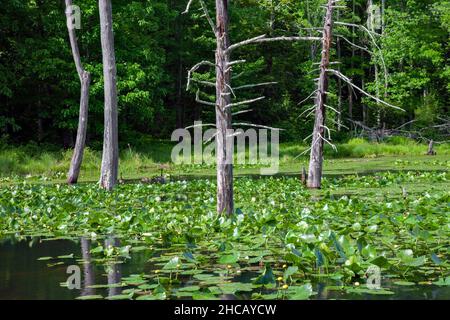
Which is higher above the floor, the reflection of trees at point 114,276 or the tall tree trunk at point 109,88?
the tall tree trunk at point 109,88

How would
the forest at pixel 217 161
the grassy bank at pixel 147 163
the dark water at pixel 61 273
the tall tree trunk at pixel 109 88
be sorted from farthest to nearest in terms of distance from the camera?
1. the grassy bank at pixel 147 163
2. the tall tree trunk at pixel 109 88
3. the forest at pixel 217 161
4. the dark water at pixel 61 273

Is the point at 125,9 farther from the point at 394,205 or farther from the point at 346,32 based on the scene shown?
the point at 394,205

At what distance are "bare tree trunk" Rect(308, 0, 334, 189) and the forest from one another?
40 millimetres

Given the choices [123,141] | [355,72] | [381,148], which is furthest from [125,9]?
[355,72]

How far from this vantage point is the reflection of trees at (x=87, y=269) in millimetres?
5863

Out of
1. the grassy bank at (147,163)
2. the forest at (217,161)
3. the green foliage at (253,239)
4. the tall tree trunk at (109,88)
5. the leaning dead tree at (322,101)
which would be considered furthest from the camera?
the grassy bank at (147,163)

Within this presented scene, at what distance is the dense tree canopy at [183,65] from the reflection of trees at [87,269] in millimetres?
18888

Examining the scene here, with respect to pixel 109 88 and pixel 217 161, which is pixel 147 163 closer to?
pixel 109 88

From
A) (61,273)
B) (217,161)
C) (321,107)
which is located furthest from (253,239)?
(321,107)

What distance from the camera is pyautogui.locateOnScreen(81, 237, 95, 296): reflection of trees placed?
5.86m

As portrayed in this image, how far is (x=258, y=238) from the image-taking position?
8430mm

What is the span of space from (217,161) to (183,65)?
31.6 meters

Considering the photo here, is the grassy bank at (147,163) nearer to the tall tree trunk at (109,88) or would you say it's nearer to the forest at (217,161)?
the forest at (217,161)

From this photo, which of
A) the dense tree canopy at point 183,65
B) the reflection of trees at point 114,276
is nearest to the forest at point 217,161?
the reflection of trees at point 114,276
